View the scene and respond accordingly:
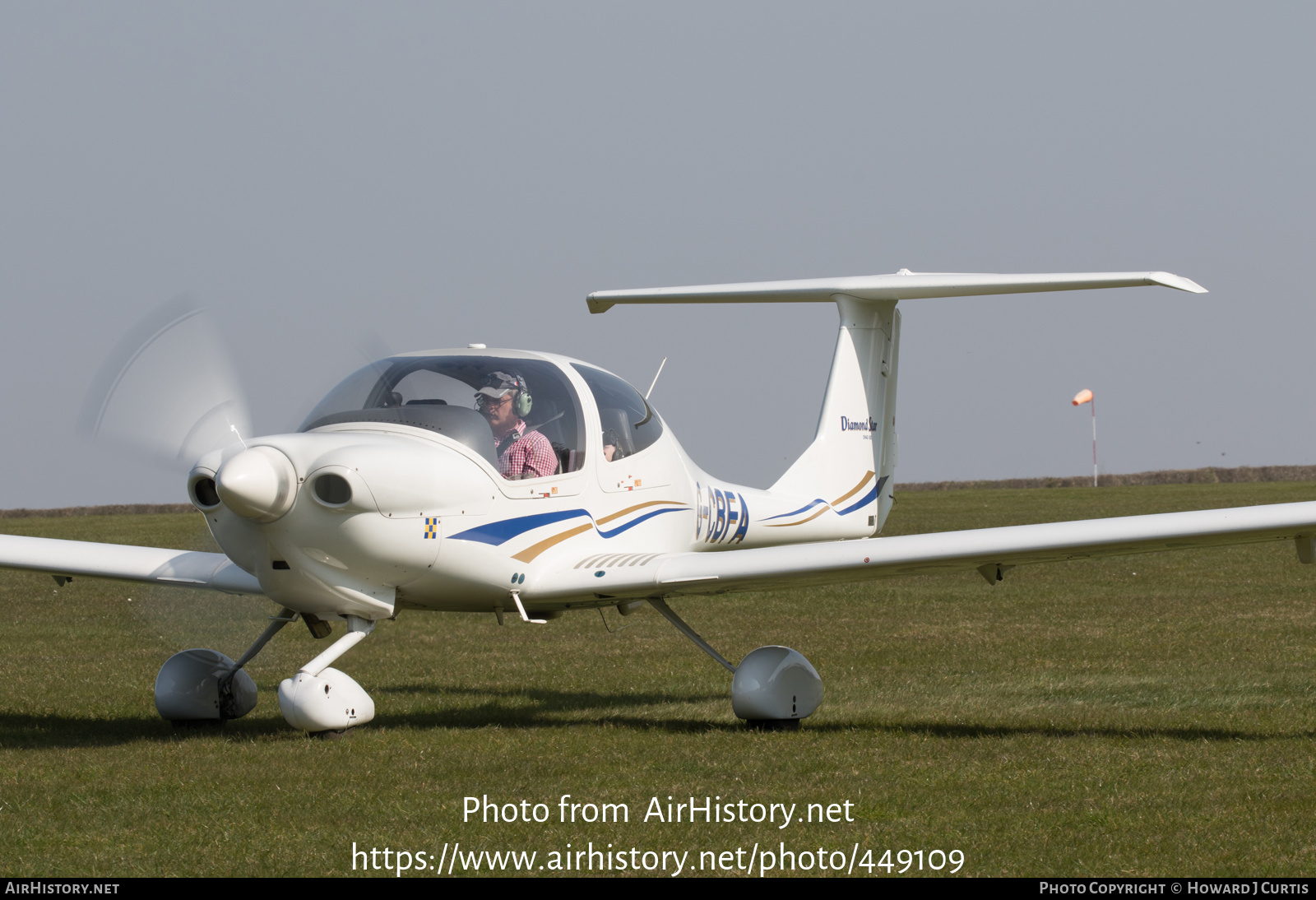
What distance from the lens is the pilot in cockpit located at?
833cm

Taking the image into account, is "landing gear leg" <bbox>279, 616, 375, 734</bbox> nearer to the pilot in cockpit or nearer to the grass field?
the grass field

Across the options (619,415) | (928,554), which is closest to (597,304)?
(619,415)

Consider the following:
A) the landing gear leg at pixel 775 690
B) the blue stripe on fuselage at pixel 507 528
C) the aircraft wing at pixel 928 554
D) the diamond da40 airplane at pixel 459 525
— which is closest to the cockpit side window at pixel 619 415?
the diamond da40 airplane at pixel 459 525

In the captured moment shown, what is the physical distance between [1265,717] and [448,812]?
5261mm

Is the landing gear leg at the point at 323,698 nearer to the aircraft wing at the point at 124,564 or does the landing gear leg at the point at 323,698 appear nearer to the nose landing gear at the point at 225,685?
the nose landing gear at the point at 225,685

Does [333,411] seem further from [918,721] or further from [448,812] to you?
[918,721]

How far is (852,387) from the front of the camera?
1240 centimetres

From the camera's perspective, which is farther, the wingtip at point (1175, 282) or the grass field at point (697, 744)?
the wingtip at point (1175, 282)

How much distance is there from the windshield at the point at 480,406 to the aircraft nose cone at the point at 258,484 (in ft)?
2.83

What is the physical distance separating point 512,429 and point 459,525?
702 mm

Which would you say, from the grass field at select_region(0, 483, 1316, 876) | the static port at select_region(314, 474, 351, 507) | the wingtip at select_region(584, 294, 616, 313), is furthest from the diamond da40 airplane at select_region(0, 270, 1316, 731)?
the wingtip at select_region(584, 294, 616, 313)

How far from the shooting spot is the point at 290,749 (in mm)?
7938

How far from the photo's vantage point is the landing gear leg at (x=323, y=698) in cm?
780

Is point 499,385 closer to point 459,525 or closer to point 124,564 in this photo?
point 459,525
